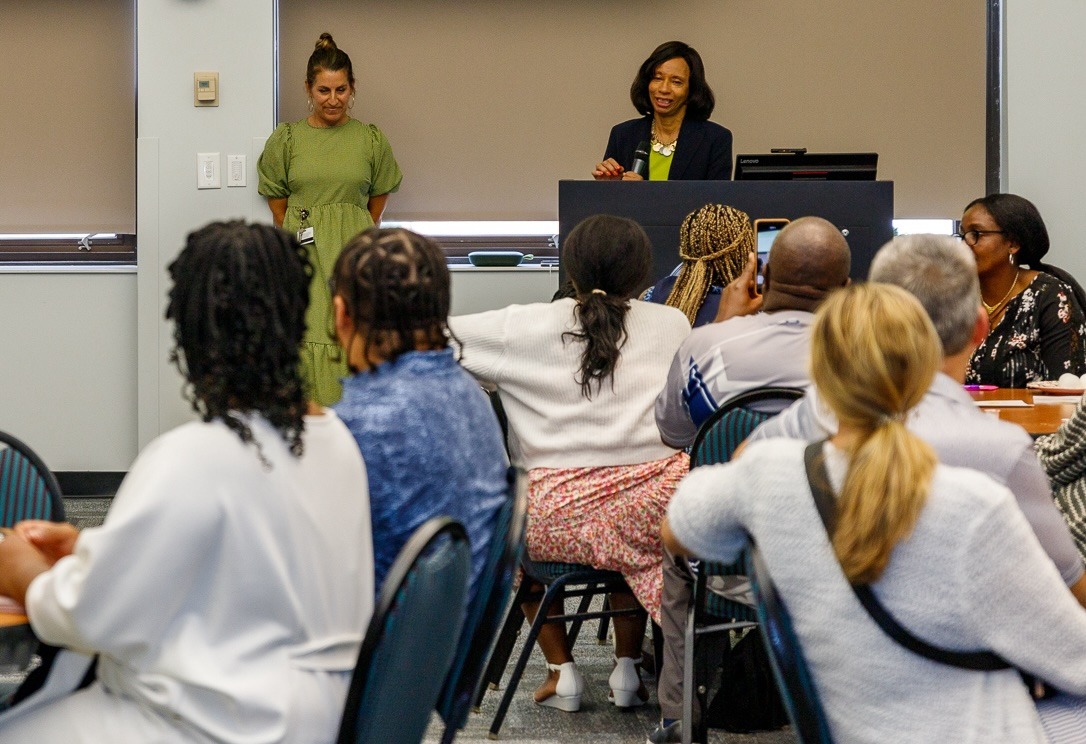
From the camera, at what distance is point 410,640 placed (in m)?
1.38

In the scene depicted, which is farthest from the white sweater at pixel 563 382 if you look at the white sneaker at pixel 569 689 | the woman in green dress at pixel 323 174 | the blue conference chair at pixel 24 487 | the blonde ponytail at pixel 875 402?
the woman in green dress at pixel 323 174

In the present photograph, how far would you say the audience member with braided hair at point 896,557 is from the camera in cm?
131

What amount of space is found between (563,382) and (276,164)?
10.3 ft

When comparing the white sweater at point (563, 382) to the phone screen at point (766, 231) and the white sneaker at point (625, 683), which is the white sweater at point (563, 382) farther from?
the phone screen at point (766, 231)

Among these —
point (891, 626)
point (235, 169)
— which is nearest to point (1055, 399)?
point (891, 626)

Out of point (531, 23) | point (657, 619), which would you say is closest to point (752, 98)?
point (531, 23)

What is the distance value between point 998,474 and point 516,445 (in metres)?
1.54

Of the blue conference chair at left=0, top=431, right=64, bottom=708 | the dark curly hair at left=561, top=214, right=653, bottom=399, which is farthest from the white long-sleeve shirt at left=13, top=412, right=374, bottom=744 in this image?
the dark curly hair at left=561, top=214, right=653, bottom=399

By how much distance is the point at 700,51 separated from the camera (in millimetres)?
5945

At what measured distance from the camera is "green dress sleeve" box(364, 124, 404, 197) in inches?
222

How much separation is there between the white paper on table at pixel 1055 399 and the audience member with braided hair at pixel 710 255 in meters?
0.76

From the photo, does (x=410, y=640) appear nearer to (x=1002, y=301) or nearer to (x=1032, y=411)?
(x=1032, y=411)

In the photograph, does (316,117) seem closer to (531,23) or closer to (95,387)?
(531,23)

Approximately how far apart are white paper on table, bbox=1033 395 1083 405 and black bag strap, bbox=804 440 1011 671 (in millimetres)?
1752
